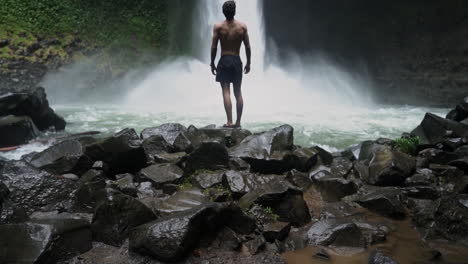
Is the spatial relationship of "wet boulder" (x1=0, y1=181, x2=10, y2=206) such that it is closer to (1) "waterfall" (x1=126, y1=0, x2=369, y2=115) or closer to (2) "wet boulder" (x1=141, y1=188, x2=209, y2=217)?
(2) "wet boulder" (x1=141, y1=188, x2=209, y2=217)

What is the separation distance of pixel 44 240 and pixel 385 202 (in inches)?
115

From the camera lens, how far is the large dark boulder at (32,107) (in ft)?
25.0

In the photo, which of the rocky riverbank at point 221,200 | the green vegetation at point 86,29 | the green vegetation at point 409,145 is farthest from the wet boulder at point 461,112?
the green vegetation at point 86,29

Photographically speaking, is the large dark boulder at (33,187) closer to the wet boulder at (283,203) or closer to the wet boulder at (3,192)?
the wet boulder at (3,192)

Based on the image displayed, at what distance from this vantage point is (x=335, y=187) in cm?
398

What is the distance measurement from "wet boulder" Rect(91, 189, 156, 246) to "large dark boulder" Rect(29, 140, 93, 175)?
151cm

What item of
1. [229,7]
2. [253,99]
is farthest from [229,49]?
[253,99]

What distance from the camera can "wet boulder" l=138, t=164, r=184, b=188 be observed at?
3944 mm

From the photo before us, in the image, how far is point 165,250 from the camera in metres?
2.52

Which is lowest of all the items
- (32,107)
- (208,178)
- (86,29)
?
(208,178)

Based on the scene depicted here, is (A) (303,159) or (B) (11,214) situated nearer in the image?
(B) (11,214)

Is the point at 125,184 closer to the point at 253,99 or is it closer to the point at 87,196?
the point at 87,196

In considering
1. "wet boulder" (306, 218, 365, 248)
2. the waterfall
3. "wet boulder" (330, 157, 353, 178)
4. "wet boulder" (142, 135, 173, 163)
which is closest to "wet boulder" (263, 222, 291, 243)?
"wet boulder" (306, 218, 365, 248)

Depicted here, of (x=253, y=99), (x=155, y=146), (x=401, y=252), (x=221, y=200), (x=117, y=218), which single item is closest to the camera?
(x=401, y=252)
